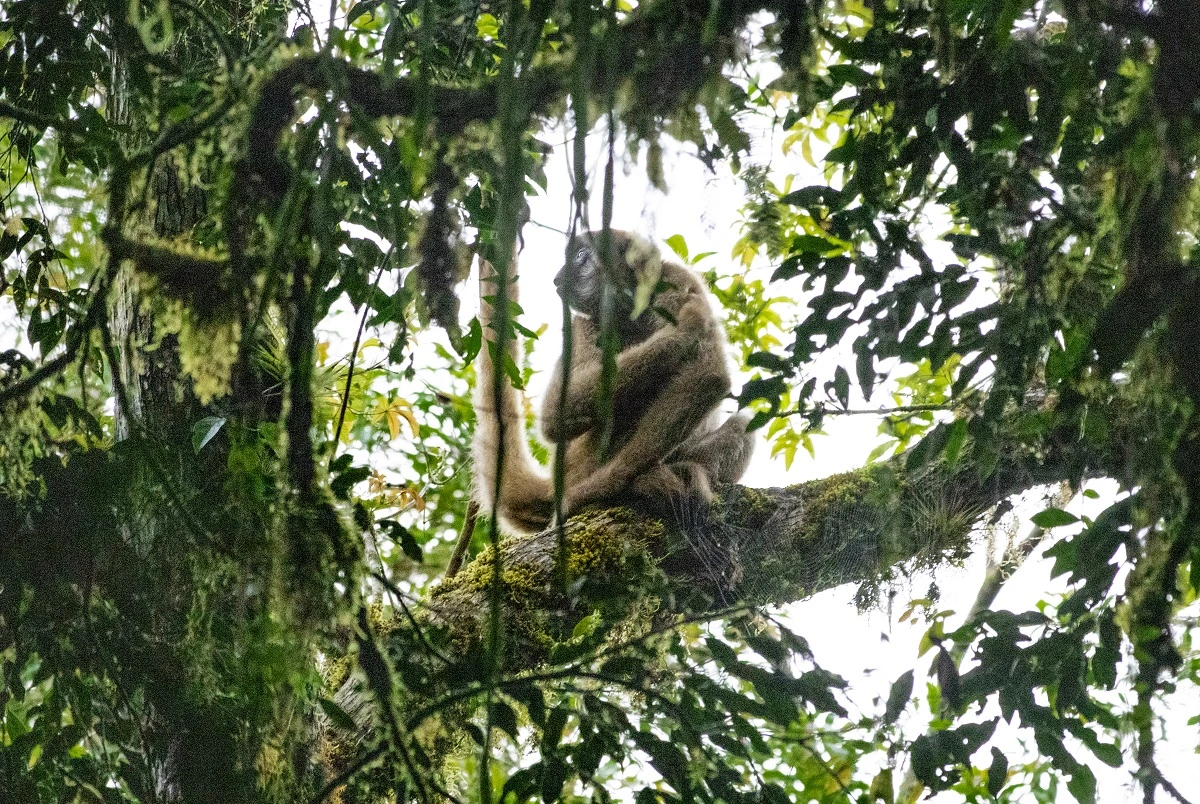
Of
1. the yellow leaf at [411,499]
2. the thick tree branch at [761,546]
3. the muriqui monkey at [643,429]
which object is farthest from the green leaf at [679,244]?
the yellow leaf at [411,499]

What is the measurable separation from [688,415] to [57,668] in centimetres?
293

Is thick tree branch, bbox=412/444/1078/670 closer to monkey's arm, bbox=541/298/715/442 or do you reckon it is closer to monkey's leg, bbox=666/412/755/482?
monkey's leg, bbox=666/412/755/482

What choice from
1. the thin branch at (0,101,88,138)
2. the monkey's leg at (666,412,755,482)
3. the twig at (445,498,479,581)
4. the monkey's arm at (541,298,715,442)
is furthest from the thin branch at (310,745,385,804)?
the monkey's leg at (666,412,755,482)

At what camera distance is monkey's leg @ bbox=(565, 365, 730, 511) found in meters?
4.30

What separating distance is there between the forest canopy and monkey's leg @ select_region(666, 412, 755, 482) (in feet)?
5.12

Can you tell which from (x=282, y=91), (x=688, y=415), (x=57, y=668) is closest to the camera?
(x=282, y=91)

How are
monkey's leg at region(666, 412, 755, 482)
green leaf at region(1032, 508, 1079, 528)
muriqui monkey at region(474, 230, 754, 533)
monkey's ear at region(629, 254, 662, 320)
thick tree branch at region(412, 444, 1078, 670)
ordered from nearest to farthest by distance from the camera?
monkey's ear at region(629, 254, 662, 320) → green leaf at region(1032, 508, 1079, 528) → thick tree branch at region(412, 444, 1078, 670) → muriqui monkey at region(474, 230, 754, 533) → monkey's leg at region(666, 412, 755, 482)

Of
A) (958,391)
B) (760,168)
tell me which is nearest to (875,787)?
(958,391)

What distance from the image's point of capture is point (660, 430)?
456cm

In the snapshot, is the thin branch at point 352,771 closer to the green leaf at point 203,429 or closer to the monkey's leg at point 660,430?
the green leaf at point 203,429

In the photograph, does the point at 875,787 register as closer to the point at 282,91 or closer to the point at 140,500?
the point at 140,500

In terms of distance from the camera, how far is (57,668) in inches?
86.8

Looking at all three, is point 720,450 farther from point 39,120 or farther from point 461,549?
point 39,120

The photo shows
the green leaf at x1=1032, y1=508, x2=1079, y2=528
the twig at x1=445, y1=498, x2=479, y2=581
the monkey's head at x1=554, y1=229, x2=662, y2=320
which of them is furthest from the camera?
the twig at x1=445, y1=498, x2=479, y2=581
